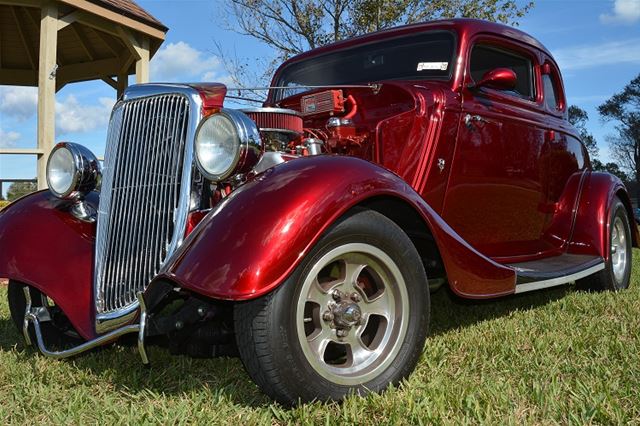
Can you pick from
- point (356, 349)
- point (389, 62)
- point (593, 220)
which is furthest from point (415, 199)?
point (593, 220)

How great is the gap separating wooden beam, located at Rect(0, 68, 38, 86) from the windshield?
9554 millimetres

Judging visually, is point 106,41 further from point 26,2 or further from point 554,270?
point 554,270

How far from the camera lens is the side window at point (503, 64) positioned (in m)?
3.62

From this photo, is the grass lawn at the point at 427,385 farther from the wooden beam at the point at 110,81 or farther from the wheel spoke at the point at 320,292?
the wooden beam at the point at 110,81

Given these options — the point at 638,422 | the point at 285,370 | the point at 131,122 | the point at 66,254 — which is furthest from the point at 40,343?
the point at 638,422

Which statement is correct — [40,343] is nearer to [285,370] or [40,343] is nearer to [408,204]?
[285,370]

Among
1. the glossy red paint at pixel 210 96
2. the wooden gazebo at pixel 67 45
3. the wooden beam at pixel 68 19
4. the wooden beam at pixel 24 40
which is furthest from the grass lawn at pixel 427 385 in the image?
the wooden beam at pixel 24 40

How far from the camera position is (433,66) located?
3400mm

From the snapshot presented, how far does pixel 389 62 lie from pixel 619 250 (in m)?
2.52

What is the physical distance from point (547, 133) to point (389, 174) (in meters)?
2.09

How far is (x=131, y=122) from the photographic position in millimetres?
2520

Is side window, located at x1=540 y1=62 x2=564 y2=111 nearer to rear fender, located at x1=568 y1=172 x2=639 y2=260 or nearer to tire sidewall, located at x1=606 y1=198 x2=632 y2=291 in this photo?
rear fender, located at x1=568 y1=172 x2=639 y2=260

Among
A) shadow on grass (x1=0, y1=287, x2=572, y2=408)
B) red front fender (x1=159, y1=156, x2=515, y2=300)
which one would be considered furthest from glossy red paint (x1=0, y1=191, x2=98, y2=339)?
red front fender (x1=159, y1=156, x2=515, y2=300)

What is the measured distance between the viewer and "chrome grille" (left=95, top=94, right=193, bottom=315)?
2.28m
